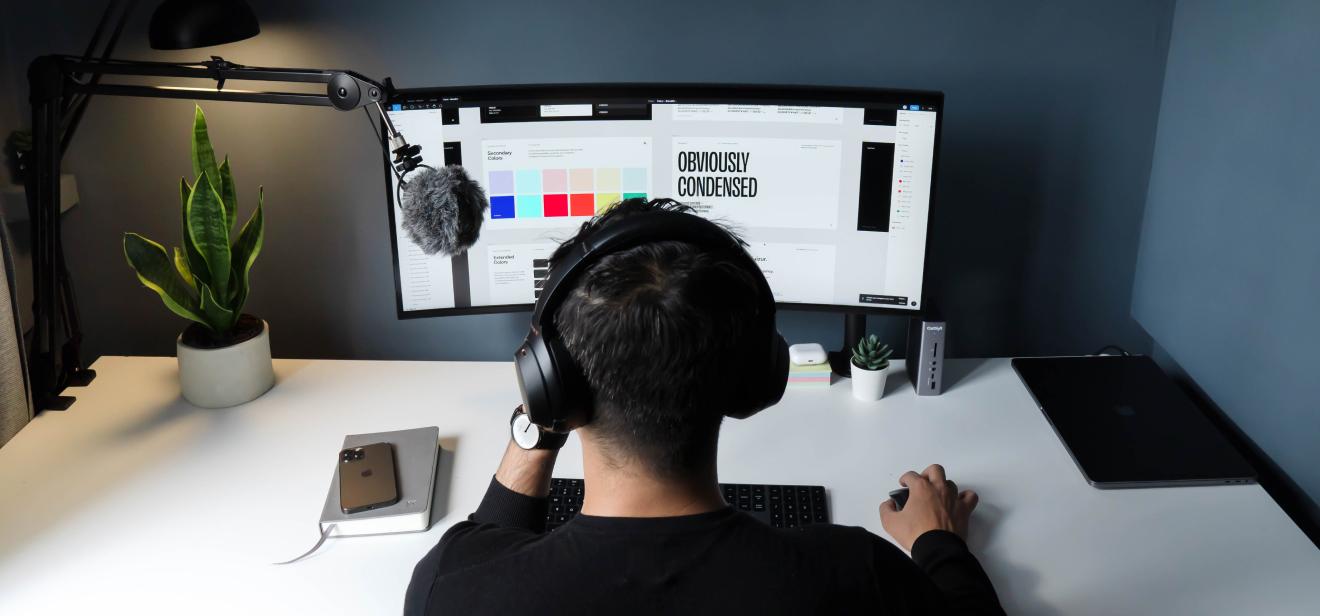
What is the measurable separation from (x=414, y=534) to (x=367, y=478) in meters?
0.11

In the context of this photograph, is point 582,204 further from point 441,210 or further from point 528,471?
point 528,471

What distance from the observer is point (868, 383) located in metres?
1.69

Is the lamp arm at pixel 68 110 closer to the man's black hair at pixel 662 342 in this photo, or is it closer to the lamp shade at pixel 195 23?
the lamp shade at pixel 195 23

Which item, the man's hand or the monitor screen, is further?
the monitor screen

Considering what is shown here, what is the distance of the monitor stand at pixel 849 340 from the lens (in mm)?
1781

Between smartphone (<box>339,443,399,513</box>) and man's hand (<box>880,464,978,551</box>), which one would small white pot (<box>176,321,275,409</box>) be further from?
man's hand (<box>880,464,978,551</box>)

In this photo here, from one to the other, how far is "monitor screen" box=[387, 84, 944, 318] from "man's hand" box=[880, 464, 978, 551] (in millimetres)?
376

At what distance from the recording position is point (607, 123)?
64.7 inches

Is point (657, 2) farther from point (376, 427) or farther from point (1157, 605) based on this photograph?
point (1157, 605)

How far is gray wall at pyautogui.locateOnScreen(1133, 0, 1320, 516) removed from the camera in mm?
1459

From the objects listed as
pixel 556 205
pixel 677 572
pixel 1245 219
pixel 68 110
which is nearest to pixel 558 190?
pixel 556 205

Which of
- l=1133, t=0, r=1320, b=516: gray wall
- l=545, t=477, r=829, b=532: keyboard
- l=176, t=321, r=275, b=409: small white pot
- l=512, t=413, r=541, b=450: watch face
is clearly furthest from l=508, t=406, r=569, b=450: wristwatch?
l=1133, t=0, r=1320, b=516: gray wall

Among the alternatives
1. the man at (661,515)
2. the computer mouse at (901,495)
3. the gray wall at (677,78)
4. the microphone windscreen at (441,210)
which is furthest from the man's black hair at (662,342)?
the gray wall at (677,78)

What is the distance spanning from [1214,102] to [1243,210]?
0.62ft
